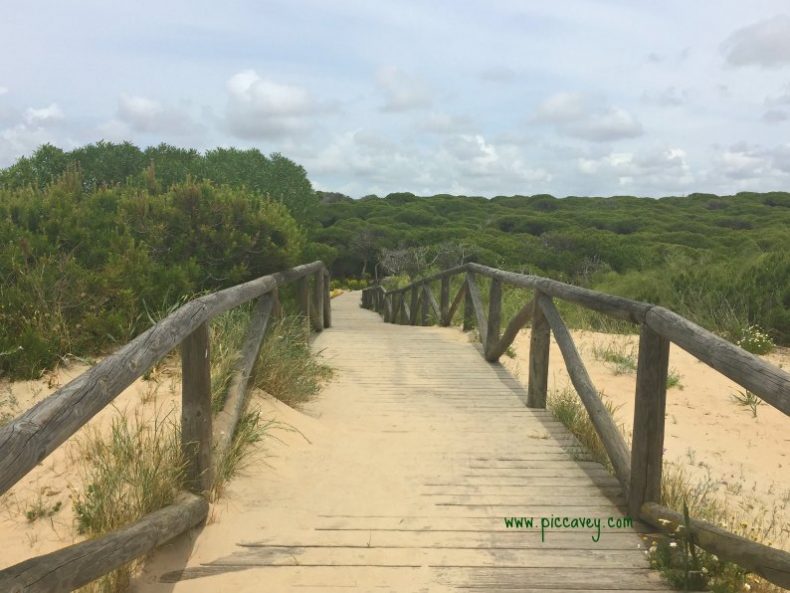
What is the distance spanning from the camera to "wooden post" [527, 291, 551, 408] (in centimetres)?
550

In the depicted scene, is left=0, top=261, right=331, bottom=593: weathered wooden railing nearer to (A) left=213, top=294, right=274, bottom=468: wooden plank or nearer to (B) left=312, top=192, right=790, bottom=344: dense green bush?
(A) left=213, top=294, right=274, bottom=468: wooden plank

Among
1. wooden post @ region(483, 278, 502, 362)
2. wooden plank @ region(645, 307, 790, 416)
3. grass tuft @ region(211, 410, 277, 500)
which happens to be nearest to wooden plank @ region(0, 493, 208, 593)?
grass tuft @ region(211, 410, 277, 500)

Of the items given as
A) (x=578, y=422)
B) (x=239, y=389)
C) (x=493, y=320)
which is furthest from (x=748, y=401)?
(x=239, y=389)

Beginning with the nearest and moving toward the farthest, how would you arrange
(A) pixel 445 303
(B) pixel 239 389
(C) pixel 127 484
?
1. (C) pixel 127 484
2. (B) pixel 239 389
3. (A) pixel 445 303

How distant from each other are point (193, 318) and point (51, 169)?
3246 centimetres

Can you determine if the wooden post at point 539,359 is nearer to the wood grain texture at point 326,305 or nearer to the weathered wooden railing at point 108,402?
the weathered wooden railing at point 108,402

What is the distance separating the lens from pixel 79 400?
2.02 meters

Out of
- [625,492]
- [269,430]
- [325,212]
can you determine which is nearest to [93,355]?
[269,430]

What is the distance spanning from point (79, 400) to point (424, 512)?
194 cm

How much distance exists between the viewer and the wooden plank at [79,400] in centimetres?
169

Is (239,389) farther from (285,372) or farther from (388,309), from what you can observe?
(388,309)

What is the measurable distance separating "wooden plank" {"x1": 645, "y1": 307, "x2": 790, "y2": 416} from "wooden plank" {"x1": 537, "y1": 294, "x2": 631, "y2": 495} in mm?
827

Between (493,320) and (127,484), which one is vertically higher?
Answer: (493,320)

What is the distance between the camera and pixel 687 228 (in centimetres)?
4072
